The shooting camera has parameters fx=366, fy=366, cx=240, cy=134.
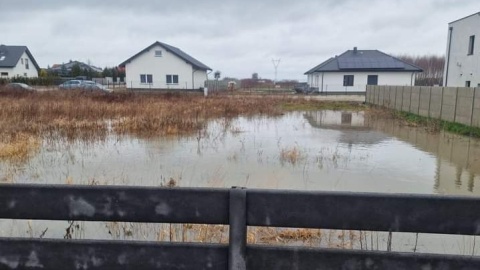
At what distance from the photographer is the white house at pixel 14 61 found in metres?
57.0

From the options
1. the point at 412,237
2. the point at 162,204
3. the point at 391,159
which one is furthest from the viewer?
the point at 391,159

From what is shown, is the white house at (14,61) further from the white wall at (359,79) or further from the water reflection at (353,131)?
the water reflection at (353,131)

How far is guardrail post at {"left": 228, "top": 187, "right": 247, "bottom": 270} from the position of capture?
2264 millimetres

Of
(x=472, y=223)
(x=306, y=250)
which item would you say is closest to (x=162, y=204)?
(x=306, y=250)

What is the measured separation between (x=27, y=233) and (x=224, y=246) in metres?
3.92

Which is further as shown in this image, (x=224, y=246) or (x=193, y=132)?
(x=193, y=132)

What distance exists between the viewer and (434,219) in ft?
7.19

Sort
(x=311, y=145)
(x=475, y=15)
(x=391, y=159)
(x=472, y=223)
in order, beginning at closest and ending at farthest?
(x=472, y=223) < (x=391, y=159) < (x=311, y=145) < (x=475, y=15)

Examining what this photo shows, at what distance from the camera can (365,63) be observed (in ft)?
149

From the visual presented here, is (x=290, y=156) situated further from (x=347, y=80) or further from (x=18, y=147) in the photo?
(x=347, y=80)

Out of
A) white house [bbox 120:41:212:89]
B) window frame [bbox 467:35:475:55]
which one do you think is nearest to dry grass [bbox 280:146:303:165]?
window frame [bbox 467:35:475:55]

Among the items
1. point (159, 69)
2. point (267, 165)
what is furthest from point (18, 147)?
point (159, 69)

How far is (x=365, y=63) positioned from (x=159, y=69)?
85.3 ft

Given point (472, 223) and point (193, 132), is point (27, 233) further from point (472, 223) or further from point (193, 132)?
point (193, 132)
